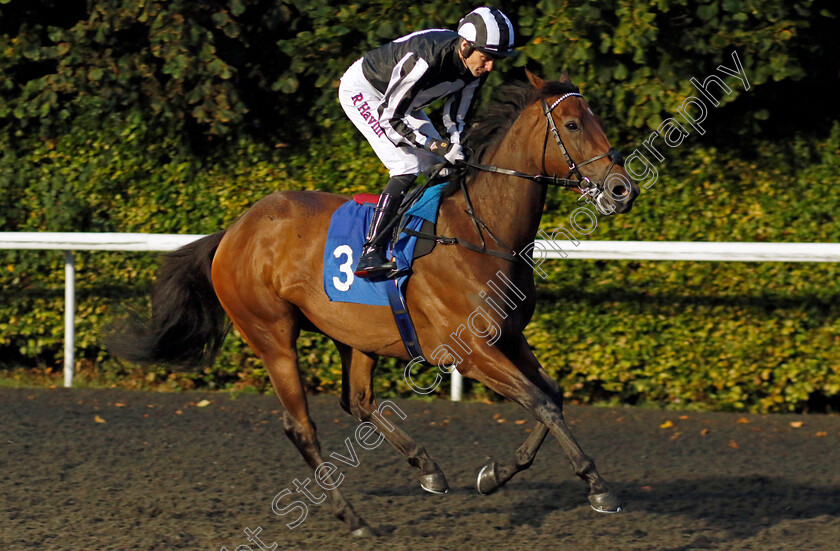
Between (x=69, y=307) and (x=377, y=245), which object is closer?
(x=377, y=245)

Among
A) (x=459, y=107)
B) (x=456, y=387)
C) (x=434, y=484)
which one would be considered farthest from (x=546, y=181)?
(x=456, y=387)

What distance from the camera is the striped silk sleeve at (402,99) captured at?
13.6 feet

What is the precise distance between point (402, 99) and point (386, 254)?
677mm

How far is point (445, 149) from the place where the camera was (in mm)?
4203

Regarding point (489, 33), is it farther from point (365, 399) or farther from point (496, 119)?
point (365, 399)

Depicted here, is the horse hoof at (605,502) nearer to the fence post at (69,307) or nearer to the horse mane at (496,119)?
the horse mane at (496,119)

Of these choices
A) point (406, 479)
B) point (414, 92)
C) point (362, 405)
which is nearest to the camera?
point (414, 92)

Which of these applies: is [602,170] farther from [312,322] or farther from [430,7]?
[430,7]

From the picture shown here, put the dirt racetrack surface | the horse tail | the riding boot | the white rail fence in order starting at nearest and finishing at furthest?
the dirt racetrack surface, the riding boot, the horse tail, the white rail fence

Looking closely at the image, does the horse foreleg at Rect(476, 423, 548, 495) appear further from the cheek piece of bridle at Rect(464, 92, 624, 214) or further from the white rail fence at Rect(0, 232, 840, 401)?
the white rail fence at Rect(0, 232, 840, 401)

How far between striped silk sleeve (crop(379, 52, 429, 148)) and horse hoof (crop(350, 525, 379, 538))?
164 centimetres

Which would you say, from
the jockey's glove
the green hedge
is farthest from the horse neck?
the green hedge

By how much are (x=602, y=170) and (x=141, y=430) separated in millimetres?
3458

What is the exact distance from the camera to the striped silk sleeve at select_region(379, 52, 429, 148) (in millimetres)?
4160
